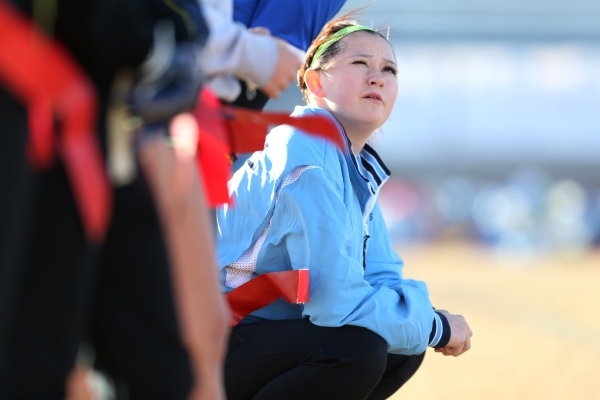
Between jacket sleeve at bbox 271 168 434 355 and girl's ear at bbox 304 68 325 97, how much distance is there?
406mm

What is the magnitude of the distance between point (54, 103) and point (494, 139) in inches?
863

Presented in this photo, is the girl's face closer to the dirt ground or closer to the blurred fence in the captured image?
the dirt ground

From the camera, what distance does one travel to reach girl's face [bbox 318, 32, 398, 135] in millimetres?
2865

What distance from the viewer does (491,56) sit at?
74.0ft

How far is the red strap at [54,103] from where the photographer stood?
51.0 inches

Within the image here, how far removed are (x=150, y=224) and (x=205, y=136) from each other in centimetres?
30

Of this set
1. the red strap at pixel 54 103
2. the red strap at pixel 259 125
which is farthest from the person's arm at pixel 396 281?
the red strap at pixel 54 103

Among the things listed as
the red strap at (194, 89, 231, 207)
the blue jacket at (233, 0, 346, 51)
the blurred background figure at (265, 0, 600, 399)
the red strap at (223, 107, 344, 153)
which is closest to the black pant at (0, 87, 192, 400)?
the red strap at (194, 89, 231, 207)

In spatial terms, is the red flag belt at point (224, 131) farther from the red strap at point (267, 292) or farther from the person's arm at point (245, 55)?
the red strap at point (267, 292)

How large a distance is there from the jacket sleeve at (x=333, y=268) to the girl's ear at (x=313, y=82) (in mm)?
406

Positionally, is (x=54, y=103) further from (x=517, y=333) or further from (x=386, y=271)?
(x=517, y=333)

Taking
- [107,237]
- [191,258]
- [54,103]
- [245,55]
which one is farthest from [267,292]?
[54,103]

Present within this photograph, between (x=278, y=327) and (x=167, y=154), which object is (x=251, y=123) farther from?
(x=278, y=327)

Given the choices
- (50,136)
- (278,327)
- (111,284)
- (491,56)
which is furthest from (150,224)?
(491,56)
